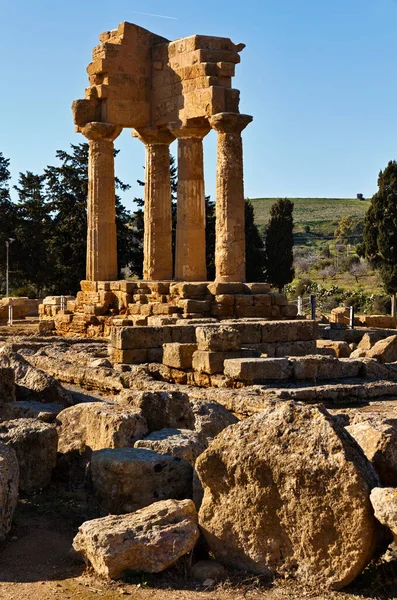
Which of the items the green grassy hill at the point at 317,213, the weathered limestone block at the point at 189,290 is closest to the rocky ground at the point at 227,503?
the weathered limestone block at the point at 189,290

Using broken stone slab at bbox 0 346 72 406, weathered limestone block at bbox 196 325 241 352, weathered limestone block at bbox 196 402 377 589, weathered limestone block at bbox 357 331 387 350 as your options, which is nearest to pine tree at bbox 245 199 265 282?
weathered limestone block at bbox 357 331 387 350

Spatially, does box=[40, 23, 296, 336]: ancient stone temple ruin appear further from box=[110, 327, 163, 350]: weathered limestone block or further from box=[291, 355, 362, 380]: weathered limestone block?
box=[291, 355, 362, 380]: weathered limestone block

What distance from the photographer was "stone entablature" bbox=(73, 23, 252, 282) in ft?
72.5

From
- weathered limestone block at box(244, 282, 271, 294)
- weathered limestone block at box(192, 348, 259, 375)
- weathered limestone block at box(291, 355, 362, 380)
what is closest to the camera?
weathered limestone block at box(291, 355, 362, 380)

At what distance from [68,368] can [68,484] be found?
22.6 ft

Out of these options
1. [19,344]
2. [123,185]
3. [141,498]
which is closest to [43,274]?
[123,185]

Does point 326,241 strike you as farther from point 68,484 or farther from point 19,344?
point 68,484

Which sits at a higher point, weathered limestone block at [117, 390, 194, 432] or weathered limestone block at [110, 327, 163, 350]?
weathered limestone block at [110, 327, 163, 350]

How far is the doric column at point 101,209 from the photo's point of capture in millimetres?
24531

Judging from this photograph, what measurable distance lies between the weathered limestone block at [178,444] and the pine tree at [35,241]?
38323mm

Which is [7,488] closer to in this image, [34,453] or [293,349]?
[34,453]

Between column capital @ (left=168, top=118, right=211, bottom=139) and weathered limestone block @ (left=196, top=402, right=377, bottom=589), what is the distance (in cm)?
1839

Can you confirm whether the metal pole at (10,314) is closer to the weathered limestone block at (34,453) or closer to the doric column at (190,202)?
the doric column at (190,202)

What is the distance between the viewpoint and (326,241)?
87750 millimetres
